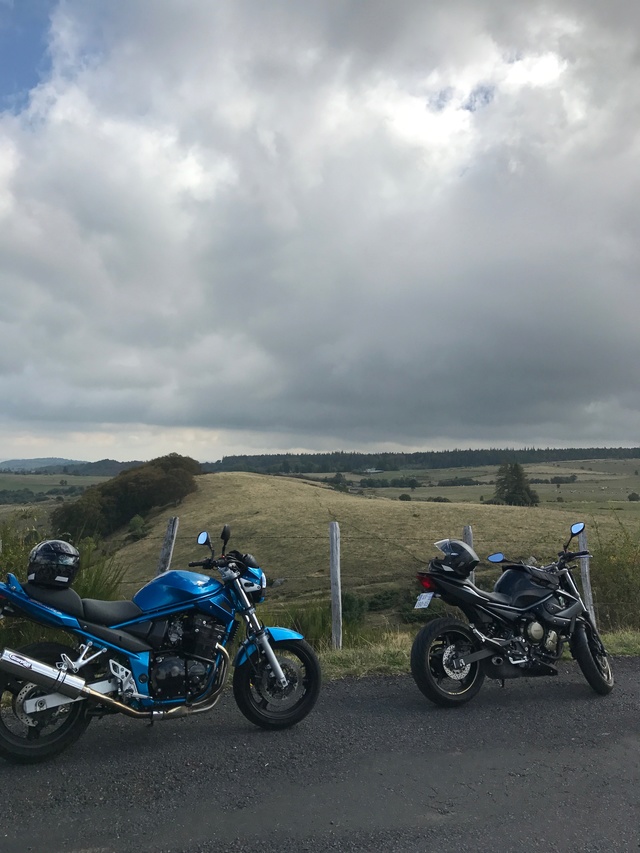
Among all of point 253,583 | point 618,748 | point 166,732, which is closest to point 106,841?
point 166,732

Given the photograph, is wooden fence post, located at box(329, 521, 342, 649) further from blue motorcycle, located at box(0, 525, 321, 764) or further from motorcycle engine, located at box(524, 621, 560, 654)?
blue motorcycle, located at box(0, 525, 321, 764)

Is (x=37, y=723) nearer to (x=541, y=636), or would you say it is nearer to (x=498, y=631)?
(x=498, y=631)

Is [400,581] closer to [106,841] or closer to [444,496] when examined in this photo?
[106,841]

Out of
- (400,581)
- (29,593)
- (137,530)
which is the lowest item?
(400,581)

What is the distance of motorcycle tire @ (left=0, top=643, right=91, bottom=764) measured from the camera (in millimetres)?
4523

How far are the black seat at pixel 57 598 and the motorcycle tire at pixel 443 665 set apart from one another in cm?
295

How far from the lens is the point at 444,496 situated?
209ft

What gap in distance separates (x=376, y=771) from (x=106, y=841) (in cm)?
179

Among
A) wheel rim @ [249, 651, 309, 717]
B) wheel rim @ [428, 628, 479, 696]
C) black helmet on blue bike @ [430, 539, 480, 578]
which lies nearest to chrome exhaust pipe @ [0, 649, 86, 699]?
wheel rim @ [249, 651, 309, 717]

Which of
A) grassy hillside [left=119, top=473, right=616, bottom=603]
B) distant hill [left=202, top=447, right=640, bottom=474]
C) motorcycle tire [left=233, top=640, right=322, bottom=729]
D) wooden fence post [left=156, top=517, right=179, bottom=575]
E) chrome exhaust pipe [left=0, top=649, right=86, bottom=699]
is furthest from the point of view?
distant hill [left=202, top=447, right=640, bottom=474]

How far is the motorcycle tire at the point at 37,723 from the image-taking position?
178 inches

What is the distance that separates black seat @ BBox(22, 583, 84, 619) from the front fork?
124 cm

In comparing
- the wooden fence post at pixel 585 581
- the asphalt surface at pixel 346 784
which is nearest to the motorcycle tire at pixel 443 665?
the asphalt surface at pixel 346 784

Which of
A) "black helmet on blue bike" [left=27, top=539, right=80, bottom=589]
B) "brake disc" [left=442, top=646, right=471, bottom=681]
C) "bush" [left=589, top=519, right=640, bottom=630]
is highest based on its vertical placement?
"black helmet on blue bike" [left=27, top=539, right=80, bottom=589]
